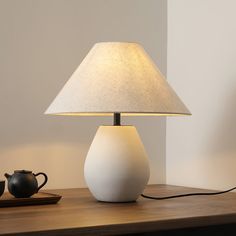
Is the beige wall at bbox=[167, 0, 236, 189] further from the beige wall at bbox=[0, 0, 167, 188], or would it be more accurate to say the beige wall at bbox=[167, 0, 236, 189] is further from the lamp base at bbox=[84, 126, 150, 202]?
the lamp base at bbox=[84, 126, 150, 202]

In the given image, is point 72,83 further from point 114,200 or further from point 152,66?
point 114,200

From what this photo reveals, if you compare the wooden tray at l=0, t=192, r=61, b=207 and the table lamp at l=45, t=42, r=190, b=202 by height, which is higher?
the table lamp at l=45, t=42, r=190, b=202

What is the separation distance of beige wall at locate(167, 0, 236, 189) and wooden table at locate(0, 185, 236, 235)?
11.5 inches

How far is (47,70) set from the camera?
1815 millimetres

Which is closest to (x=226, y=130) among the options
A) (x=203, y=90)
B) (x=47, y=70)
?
(x=203, y=90)

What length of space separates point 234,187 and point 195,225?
0.56m

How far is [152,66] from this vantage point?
4.84 feet

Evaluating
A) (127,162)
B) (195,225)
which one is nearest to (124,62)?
(127,162)

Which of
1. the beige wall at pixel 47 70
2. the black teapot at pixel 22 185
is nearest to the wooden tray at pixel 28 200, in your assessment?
Result: the black teapot at pixel 22 185

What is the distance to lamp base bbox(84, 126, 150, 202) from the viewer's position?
56.1 inches

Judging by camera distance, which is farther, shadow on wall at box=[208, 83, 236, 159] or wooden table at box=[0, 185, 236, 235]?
shadow on wall at box=[208, 83, 236, 159]

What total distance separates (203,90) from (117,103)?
581 mm

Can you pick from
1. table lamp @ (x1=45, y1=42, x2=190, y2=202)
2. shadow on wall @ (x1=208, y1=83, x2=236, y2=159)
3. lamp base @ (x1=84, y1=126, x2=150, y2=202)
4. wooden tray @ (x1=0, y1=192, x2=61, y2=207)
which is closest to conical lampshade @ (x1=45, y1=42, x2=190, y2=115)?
table lamp @ (x1=45, y1=42, x2=190, y2=202)

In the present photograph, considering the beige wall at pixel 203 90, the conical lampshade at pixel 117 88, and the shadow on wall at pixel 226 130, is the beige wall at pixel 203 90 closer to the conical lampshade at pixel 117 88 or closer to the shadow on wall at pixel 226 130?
the shadow on wall at pixel 226 130
